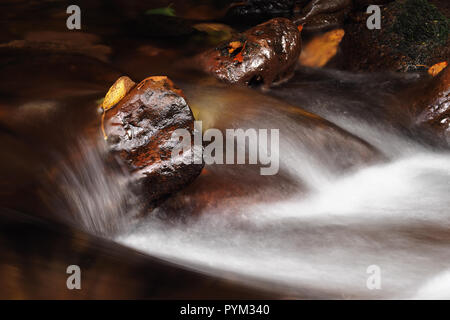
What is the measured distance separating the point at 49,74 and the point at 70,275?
3.10 m

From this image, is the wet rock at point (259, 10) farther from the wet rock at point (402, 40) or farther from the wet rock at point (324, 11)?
the wet rock at point (402, 40)

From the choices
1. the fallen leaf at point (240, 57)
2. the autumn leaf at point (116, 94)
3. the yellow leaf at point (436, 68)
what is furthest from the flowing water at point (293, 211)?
the yellow leaf at point (436, 68)

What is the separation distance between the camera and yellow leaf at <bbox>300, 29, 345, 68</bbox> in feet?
22.6

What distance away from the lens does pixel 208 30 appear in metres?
6.95

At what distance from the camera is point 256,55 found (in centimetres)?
564

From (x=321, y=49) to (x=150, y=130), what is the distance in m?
4.28

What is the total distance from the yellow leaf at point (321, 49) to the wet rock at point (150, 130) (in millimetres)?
3746

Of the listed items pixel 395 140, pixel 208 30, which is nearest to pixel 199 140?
pixel 395 140

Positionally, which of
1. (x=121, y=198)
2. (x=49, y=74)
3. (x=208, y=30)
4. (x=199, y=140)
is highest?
(x=208, y=30)

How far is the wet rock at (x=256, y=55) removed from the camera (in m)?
5.62

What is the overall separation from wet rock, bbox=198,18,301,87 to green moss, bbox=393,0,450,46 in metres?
1.92

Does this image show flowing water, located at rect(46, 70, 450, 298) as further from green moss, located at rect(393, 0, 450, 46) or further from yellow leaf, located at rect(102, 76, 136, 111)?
green moss, located at rect(393, 0, 450, 46)

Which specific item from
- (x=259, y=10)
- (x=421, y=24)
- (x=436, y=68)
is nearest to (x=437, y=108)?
(x=436, y=68)

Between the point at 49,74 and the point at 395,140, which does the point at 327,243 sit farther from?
the point at 49,74
